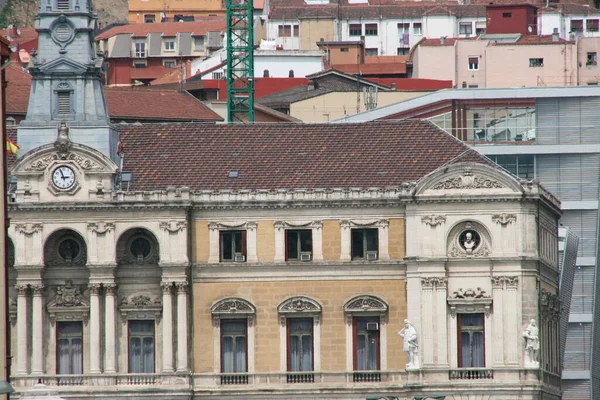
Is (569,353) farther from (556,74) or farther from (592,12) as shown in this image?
(592,12)

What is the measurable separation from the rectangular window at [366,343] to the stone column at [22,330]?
15.5 meters

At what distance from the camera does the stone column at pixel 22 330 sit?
10788cm

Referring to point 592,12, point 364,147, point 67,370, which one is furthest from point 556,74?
point 67,370

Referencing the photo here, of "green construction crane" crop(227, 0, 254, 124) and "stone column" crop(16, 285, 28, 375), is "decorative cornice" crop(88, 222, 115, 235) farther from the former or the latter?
"green construction crane" crop(227, 0, 254, 124)

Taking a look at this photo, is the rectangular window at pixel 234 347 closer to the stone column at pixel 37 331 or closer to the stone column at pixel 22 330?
the stone column at pixel 37 331

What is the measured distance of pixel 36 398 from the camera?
3858 inches

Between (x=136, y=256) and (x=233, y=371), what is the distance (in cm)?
726

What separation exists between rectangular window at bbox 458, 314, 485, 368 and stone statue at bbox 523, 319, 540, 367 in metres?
2.16

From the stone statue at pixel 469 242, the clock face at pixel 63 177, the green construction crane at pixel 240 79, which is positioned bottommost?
the stone statue at pixel 469 242

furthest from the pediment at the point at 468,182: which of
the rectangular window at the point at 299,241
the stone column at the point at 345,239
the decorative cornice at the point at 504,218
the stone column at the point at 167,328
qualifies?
the stone column at the point at 167,328

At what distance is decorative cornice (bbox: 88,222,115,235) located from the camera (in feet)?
360

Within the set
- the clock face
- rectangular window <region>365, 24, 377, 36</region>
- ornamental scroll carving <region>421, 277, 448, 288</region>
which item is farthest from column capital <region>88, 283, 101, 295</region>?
rectangular window <region>365, 24, 377, 36</region>

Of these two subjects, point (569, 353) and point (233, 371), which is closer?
point (233, 371)

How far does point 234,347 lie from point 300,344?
3.14 m
